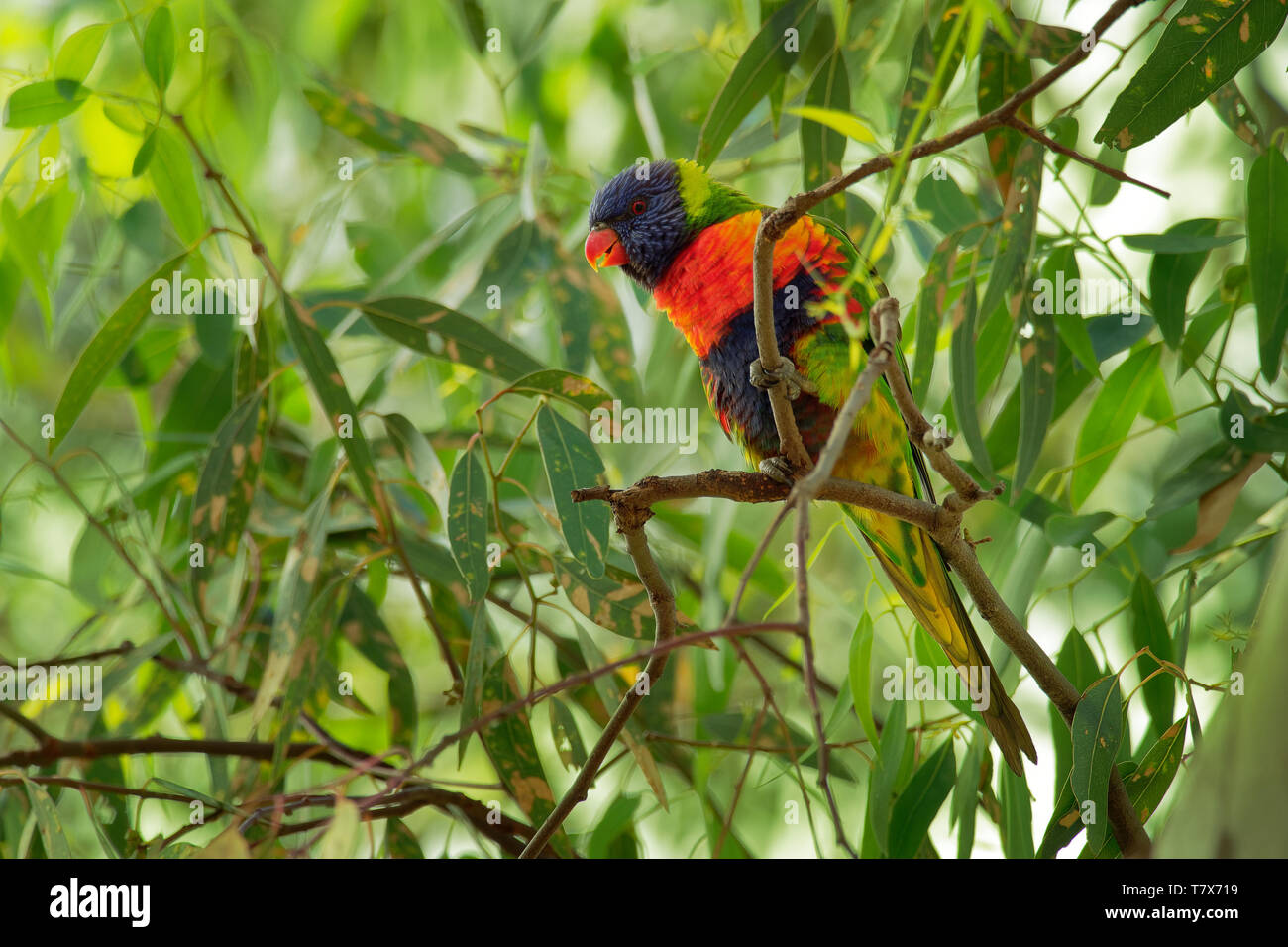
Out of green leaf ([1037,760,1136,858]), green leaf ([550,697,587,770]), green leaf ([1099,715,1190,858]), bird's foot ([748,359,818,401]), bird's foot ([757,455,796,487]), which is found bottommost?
green leaf ([1037,760,1136,858])

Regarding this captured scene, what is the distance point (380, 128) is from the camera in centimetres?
164

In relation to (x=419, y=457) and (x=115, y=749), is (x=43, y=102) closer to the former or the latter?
(x=419, y=457)

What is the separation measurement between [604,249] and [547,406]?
46 centimetres

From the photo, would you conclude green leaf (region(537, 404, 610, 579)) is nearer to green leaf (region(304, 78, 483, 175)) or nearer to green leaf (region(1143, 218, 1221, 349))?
green leaf (region(304, 78, 483, 175))

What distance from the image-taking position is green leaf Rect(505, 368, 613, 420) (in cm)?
124

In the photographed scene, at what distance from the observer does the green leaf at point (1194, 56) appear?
1007 mm

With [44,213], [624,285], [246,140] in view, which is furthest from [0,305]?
[624,285]

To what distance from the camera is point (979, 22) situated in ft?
2.03

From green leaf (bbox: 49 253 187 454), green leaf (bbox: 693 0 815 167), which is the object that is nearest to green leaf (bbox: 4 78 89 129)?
green leaf (bbox: 49 253 187 454)

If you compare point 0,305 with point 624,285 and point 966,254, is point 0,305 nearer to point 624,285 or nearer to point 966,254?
point 624,285

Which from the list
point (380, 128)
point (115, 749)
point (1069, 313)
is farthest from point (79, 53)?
point (1069, 313)

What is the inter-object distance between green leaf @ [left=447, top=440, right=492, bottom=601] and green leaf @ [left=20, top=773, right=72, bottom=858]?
0.51m

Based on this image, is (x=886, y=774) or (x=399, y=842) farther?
(x=399, y=842)

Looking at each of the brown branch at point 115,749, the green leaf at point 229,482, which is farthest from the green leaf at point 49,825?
the green leaf at point 229,482
